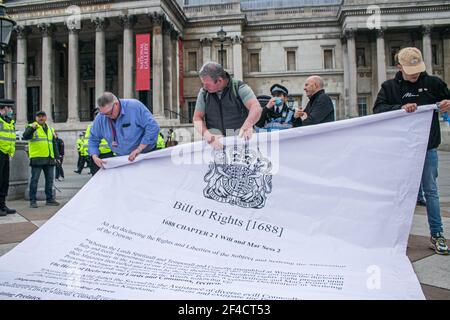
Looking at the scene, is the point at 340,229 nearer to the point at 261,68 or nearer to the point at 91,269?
the point at 91,269

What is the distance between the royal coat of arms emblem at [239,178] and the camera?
3428 millimetres

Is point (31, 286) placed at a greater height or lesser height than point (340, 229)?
lesser

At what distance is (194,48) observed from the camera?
35.4m

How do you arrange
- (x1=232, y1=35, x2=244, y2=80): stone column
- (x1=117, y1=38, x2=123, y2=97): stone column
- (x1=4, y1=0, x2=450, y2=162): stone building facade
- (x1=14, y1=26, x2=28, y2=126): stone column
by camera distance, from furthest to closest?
(x1=232, y1=35, x2=244, y2=80): stone column → (x1=117, y1=38, x2=123, y2=97): stone column → (x1=14, y1=26, x2=28, y2=126): stone column → (x1=4, y1=0, x2=450, y2=162): stone building facade

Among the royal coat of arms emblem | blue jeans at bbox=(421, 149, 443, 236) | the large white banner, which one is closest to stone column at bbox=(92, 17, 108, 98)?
the large white banner

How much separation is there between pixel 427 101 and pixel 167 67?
2864cm

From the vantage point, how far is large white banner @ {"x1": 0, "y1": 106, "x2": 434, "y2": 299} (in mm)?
2512

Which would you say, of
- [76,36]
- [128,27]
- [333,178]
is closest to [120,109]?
[333,178]

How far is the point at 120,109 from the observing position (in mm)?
4457

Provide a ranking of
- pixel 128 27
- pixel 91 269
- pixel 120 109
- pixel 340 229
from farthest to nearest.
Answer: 1. pixel 128 27
2. pixel 120 109
3. pixel 340 229
4. pixel 91 269

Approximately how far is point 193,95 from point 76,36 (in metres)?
11.0

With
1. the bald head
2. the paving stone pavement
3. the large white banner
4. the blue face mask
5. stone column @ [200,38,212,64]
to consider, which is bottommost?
the paving stone pavement

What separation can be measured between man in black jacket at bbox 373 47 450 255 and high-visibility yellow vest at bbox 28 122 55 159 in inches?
268

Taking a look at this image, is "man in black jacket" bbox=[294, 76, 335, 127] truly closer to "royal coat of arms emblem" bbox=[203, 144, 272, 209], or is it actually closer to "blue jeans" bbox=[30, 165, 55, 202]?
"royal coat of arms emblem" bbox=[203, 144, 272, 209]
